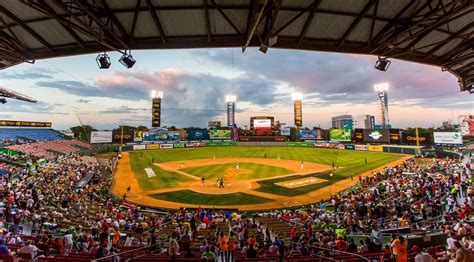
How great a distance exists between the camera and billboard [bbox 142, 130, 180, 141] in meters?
78.6

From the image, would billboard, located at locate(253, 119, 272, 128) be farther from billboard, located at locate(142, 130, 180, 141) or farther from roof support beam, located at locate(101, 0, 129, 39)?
roof support beam, located at locate(101, 0, 129, 39)

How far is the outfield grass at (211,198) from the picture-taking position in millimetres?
24922

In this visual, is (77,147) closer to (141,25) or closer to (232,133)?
(232,133)

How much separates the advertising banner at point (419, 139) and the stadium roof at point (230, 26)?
5910 cm

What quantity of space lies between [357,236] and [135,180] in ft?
97.9

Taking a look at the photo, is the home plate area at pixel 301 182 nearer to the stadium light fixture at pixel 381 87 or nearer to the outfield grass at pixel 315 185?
the outfield grass at pixel 315 185

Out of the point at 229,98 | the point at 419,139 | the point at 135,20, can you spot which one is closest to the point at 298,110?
the point at 419,139

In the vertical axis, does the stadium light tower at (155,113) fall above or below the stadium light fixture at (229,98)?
below

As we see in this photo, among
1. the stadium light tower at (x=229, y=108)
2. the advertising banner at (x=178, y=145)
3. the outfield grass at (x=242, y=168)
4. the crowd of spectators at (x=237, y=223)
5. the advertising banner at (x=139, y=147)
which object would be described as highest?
the stadium light tower at (x=229, y=108)

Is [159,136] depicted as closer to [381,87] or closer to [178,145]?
[178,145]

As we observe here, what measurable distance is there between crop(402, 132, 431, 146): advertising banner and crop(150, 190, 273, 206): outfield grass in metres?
52.8

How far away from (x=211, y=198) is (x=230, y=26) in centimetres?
2022

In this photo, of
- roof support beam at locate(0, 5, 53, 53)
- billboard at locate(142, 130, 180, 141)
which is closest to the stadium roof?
roof support beam at locate(0, 5, 53, 53)

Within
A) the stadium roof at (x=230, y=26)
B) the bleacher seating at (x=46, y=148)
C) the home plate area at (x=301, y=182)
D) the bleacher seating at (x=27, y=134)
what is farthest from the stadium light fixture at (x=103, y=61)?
the bleacher seating at (x=27, y=134)
